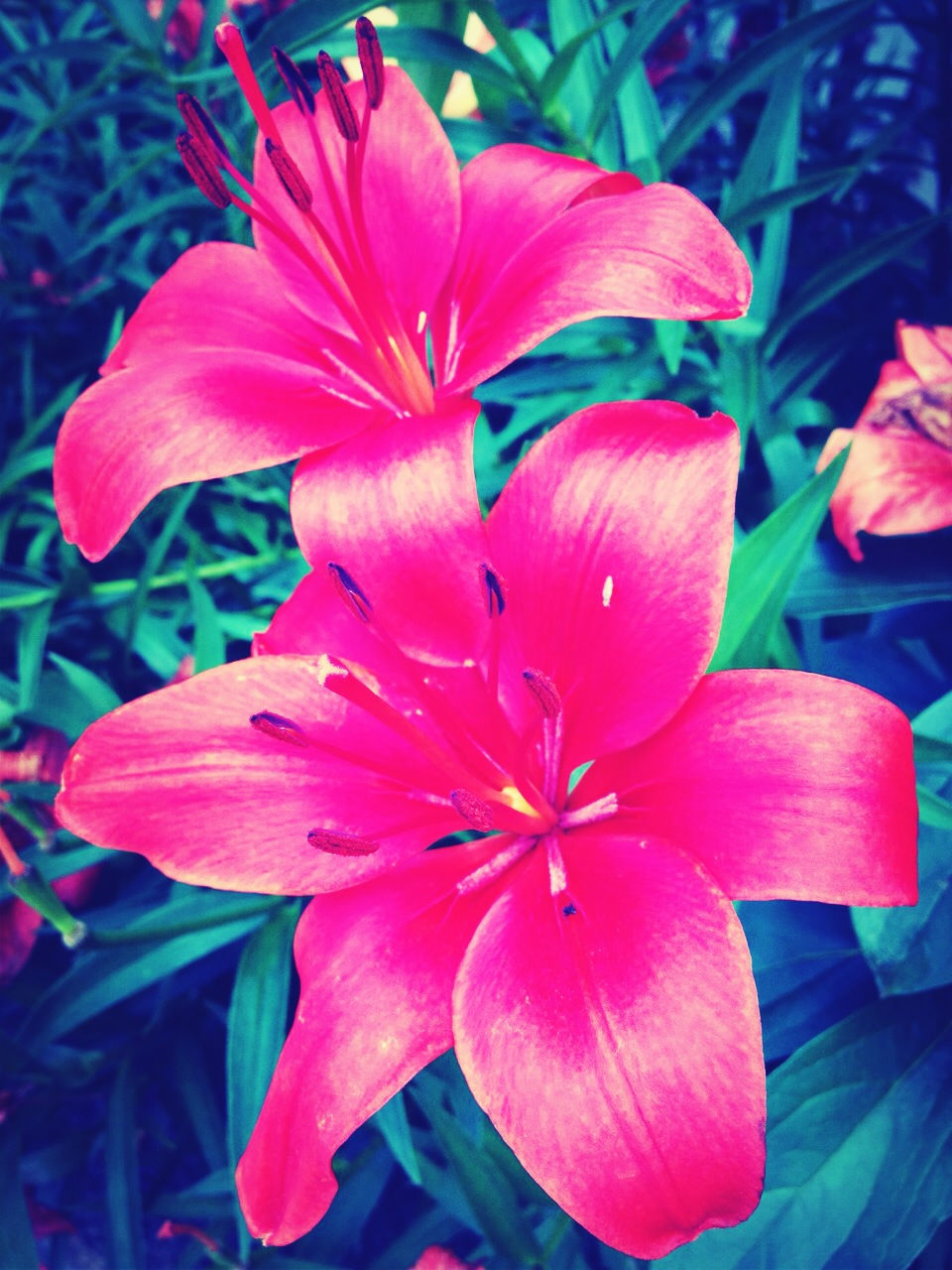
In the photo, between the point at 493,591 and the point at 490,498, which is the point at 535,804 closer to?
the point at 493,591

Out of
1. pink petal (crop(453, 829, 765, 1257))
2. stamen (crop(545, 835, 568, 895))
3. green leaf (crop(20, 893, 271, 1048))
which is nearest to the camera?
pink petal (crop(453, 829, 765, 1257))

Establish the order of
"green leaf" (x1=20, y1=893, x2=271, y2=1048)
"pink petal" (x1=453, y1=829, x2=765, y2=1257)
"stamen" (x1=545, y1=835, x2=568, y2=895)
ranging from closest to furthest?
"pink petal" (x1=453, y1=829, x2=765, y2=1257) → "stamen" (x1=545, y1=835, x2=568, y2=895) → "green leaf" (x1=20, y1=893, x2=271, y2=1048)

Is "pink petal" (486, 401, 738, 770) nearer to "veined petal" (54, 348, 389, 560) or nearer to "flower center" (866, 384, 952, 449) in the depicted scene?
"veined petal" (54, 348, 389, 560)

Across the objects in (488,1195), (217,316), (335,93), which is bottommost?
(488,1195)

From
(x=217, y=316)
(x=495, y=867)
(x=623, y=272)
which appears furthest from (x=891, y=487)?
(x=217, y=316)

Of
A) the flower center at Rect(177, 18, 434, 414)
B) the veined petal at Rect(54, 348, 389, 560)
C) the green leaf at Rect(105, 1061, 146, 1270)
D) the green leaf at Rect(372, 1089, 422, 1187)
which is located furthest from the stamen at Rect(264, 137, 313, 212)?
the green leaf at Rect(105, 1061, 146, 1270)

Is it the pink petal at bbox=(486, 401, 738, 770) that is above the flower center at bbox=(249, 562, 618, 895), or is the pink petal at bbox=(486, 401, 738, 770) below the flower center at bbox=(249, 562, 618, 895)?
above

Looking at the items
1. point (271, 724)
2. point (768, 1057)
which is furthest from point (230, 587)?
point (768, 1057)
